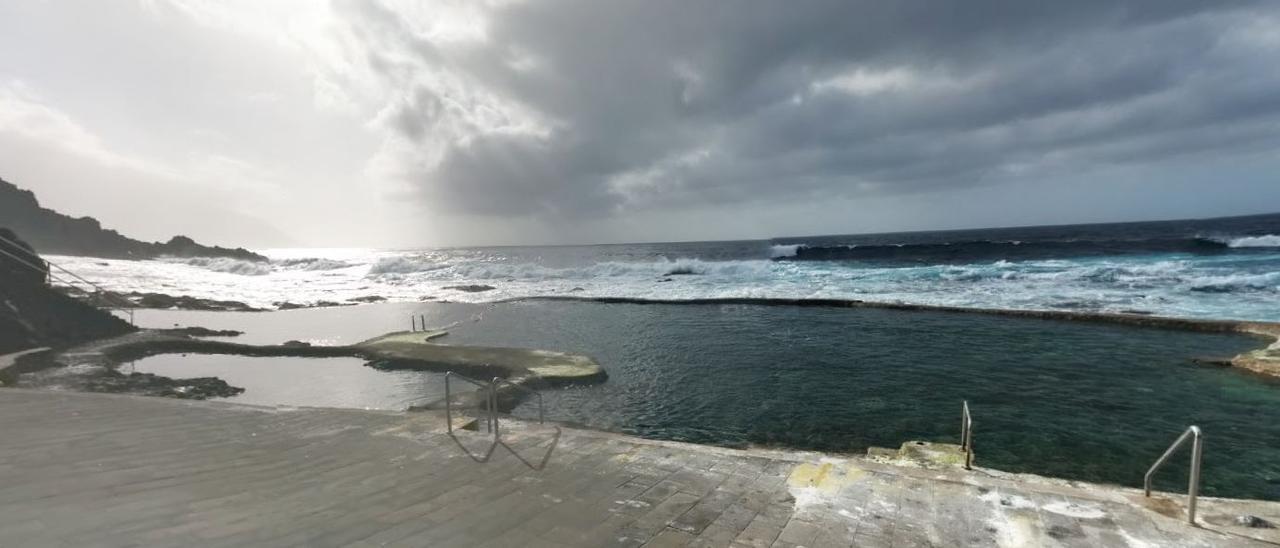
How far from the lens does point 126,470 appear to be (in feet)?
19.5

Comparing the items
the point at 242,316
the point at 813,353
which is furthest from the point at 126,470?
the point at 242,316

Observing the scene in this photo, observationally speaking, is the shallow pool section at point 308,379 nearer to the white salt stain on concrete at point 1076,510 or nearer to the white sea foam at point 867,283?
the white salt stain on concrete at point 1076,510

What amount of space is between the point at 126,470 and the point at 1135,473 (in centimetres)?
1428

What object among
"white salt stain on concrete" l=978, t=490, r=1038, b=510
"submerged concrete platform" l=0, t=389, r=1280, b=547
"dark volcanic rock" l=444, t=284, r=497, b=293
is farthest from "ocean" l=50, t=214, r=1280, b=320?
"submerged concrete platform" l=0, t=389, r=1280, b=547

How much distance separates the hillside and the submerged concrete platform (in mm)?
89779

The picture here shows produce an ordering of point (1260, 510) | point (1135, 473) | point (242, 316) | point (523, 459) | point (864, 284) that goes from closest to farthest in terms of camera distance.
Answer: point (1260, 510)
point (523, 459)
point (1135, 473)
point (242, 316)
point (864, 284)

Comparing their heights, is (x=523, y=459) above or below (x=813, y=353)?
above

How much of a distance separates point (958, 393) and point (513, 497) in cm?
1215

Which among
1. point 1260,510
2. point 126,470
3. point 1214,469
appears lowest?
point 1214,469

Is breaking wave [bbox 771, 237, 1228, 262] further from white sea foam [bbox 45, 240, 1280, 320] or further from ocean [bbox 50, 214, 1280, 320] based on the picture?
white sea foam [bbox 45, 240, 1280, 320]

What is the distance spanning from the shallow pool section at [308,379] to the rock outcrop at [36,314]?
10.4 feet

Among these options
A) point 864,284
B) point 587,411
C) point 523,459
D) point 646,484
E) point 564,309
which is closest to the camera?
point 646,484

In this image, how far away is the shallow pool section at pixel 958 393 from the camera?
9469 mm

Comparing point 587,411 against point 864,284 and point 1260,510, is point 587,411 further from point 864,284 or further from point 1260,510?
point 864,284
